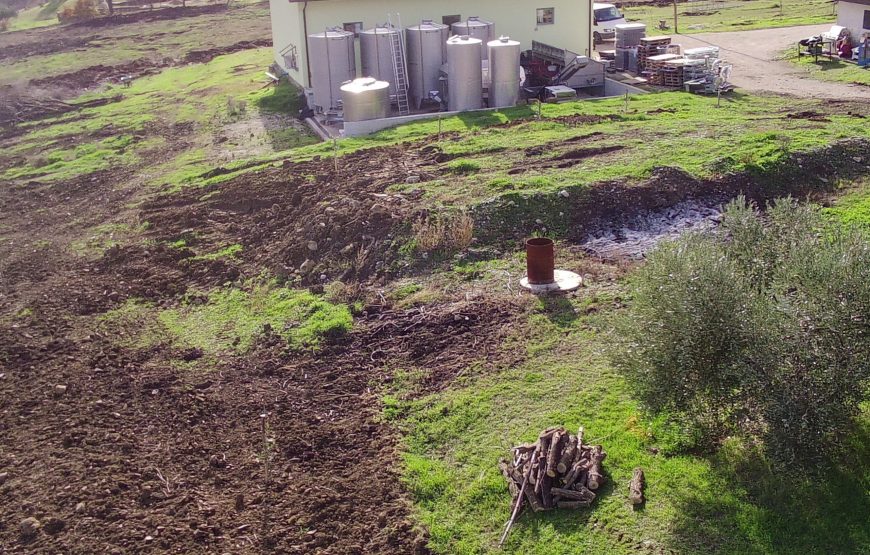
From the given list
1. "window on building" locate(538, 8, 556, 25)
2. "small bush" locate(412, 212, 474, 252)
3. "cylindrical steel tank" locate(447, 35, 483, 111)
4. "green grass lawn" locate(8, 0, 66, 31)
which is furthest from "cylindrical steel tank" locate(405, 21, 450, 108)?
"green grass lawn" locate(8, 0, 66, 31)

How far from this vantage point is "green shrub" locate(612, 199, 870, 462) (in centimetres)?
808

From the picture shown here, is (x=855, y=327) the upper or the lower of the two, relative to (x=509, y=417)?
upper

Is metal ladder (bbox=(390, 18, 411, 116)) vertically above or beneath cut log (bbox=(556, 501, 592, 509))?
above

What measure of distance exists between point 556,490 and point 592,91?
21.7 metres

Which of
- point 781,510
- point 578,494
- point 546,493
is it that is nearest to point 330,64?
point 546,493

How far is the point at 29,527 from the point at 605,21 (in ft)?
114

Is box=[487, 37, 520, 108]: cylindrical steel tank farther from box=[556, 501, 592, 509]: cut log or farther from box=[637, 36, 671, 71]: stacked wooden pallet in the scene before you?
box=[556, 501, 592, 509]: cut log

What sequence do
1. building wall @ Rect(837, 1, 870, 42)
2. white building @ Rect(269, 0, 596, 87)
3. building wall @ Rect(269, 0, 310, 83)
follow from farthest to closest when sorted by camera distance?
1. building wall @ Rect(837, 1, 870, 42)
2. building wall @ Rect(269, 0, 310, 83)
3. white building @ Rect(269, 0, 596, 87)

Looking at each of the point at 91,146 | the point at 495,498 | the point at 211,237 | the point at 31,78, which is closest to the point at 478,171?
the point at 211,237

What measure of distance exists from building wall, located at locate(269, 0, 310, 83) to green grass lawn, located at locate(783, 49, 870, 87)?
16.2 metres

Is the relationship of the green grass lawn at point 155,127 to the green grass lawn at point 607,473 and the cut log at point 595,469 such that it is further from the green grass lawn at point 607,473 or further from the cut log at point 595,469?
the cut log at point 595,469

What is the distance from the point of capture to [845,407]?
8234mm

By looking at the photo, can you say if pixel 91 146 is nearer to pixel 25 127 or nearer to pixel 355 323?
pixel 25 127

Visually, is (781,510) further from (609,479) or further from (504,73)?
(504,73)
